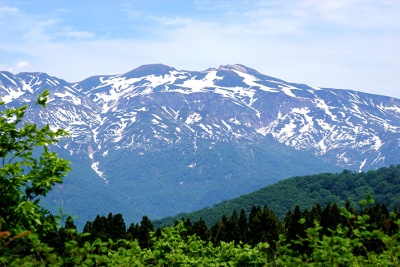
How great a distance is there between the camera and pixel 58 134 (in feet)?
48.2

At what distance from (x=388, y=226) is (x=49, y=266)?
256 inches

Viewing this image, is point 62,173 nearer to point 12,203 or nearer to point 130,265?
point 12,203

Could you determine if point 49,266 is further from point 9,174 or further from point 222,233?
point 222,233

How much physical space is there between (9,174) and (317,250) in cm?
676

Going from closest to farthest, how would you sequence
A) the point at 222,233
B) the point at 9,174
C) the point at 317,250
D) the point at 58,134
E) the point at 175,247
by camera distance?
the point at 317,250 < the point at 9,174 < the point at 58,134 < the point at 175,247 < the point at 222,233

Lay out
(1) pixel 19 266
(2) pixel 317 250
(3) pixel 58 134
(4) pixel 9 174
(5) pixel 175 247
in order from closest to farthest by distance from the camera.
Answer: (1) pixel 19 266 < (2) pixel 317 250 < (4) pixel 9 174 < (3) pixel 58 134 < (5) pixel 175 247

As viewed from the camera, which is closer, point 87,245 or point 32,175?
point 87,245

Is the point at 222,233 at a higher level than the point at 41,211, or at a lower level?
lower

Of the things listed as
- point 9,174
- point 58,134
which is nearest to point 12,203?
point 9,174

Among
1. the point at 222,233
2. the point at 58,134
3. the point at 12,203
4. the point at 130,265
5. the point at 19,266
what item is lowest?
the point at 222,233

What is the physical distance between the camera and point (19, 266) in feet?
34.5

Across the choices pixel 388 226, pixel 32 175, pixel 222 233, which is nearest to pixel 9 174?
pixel 32 175

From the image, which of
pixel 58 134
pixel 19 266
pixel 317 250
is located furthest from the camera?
pixel 58 134

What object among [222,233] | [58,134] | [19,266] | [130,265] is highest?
[58,134]
